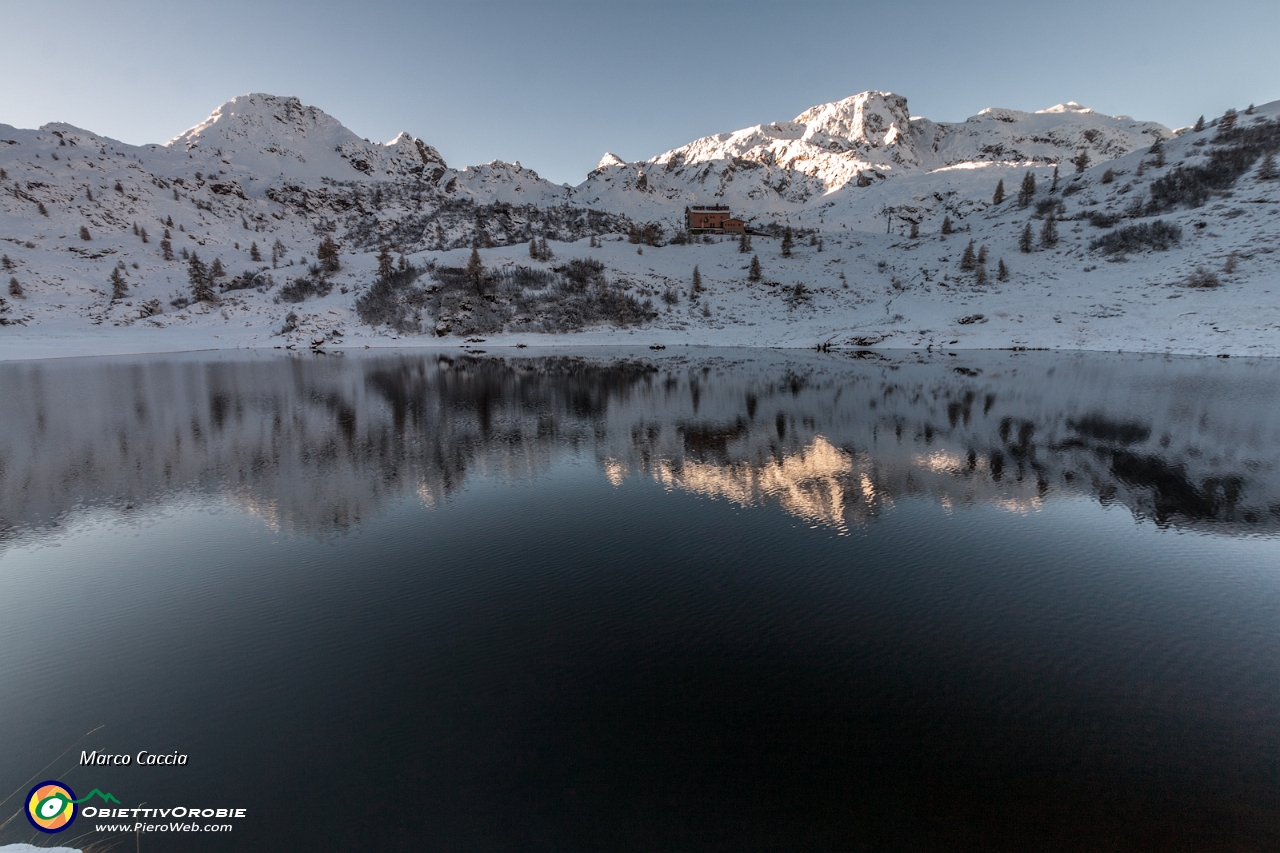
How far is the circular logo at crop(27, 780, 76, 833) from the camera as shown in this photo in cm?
566

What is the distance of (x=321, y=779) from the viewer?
6445 millimetres

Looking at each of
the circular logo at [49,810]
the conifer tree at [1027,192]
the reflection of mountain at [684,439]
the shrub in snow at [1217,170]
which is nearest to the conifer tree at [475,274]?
the reflection of mountain at [684,439]

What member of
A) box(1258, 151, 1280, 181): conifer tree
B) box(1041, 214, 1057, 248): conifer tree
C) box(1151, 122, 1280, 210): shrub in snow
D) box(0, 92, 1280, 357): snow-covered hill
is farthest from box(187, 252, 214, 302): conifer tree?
box(1258, 151, 1280, 181): conifer tree

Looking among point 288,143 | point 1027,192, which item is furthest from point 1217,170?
point 288,143

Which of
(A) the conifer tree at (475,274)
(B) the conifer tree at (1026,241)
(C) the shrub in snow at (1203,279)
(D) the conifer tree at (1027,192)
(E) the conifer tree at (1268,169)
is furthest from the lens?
(D) the conifer tree at (1027,192)

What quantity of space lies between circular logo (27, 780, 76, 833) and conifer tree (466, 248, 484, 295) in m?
87.0

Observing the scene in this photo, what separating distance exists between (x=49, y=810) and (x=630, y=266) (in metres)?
97.4

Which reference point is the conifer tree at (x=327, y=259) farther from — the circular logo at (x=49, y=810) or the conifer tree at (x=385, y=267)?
the circular logo at (x=49, y=810)

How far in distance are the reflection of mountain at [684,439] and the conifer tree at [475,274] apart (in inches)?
1807

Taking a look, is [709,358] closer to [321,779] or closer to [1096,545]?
[1096,545]

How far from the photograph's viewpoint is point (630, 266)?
96938mm

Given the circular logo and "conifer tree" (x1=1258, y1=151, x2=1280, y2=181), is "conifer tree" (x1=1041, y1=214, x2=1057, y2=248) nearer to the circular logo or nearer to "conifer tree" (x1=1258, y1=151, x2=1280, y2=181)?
"conifer tree" (x1=1258, y1=151, x2=1280, y2=181)

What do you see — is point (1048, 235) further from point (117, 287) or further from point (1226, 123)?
point (117, 287)

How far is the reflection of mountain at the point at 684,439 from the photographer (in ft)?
55.3
